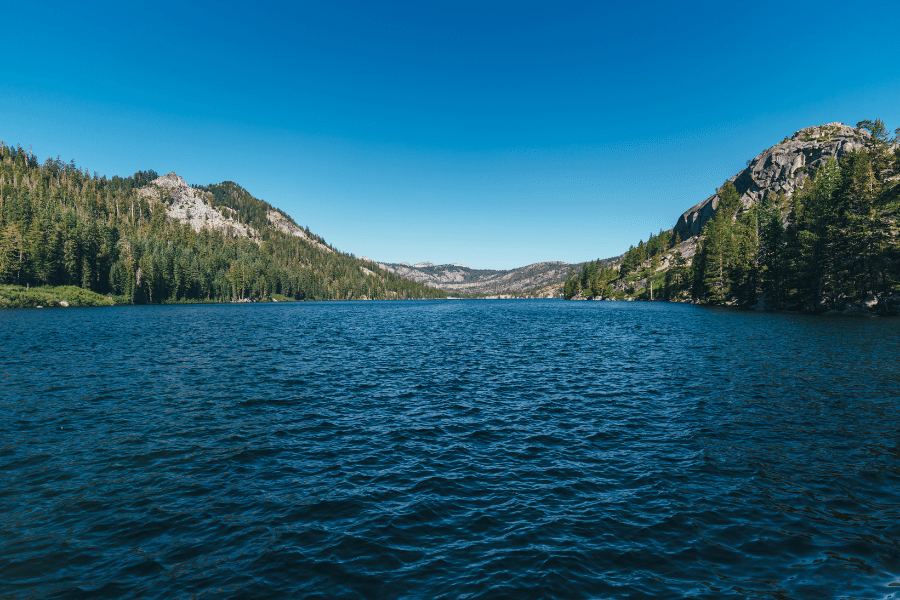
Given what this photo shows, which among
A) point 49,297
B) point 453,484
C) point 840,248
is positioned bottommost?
point 453,484

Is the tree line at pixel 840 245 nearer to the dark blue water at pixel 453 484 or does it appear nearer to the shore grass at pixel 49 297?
the dark blue water at pixel 453 484

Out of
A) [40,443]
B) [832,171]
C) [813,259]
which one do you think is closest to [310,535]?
[40,443]

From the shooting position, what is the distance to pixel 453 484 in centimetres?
1410

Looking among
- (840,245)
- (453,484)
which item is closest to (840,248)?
(840,245)

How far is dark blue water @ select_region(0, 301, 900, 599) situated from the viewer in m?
9.37

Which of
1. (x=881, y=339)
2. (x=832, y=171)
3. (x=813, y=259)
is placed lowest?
(x=881, y=339)

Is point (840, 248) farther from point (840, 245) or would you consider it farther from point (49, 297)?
point (49, 297)

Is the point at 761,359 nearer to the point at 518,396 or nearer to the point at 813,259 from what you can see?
the point at 518,396

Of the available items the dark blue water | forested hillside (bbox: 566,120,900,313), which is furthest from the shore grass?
forested hillside (bbox: 566,120,900,313)

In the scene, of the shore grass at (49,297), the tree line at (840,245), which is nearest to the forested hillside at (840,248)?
the tree line at (840,245)

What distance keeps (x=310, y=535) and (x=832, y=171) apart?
163251 millimetres

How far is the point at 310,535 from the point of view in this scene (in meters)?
11.1

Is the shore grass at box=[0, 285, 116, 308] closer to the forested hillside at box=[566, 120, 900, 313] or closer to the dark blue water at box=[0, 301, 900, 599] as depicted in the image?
the dark blue water at box=[0, 301, 900, 599]

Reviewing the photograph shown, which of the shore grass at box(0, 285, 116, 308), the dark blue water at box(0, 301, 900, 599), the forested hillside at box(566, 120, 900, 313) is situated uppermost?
the forested hillside at box(566, 120, 900, 313)
